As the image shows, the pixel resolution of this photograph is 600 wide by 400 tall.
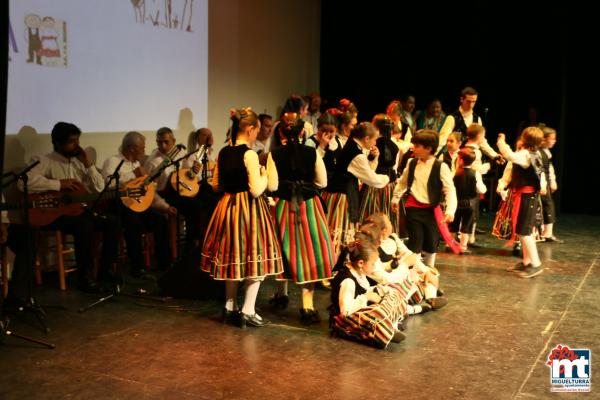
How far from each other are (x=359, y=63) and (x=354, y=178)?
5.68 metres

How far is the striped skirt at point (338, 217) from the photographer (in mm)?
5398

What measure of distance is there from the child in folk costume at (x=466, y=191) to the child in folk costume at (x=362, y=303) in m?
2.58

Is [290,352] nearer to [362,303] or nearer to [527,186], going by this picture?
[362,303]

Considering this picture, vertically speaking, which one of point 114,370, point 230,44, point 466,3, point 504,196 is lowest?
point 114,370

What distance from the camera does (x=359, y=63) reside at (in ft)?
35.2

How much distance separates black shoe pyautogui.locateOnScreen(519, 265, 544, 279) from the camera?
6066 mm

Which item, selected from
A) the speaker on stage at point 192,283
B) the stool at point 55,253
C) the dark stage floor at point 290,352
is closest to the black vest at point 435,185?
the dark stage floor at point 290,352

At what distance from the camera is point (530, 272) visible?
6.17m

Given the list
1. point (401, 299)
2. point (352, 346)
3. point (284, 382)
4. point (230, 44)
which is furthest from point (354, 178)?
point (230, 44)

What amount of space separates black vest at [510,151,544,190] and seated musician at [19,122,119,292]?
136 inches

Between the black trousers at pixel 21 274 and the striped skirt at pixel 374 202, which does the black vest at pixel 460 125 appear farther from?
the black trousers at pixel 21 274

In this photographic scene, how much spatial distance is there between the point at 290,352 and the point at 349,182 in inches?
64.7

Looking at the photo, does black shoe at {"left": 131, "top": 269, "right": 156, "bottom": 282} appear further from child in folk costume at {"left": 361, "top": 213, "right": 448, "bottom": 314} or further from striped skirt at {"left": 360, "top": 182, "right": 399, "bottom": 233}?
child in folk costume at {"left": 361, "top": 213, "right": 448, "bottom": 314}

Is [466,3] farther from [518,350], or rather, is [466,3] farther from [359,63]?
[518,350]
